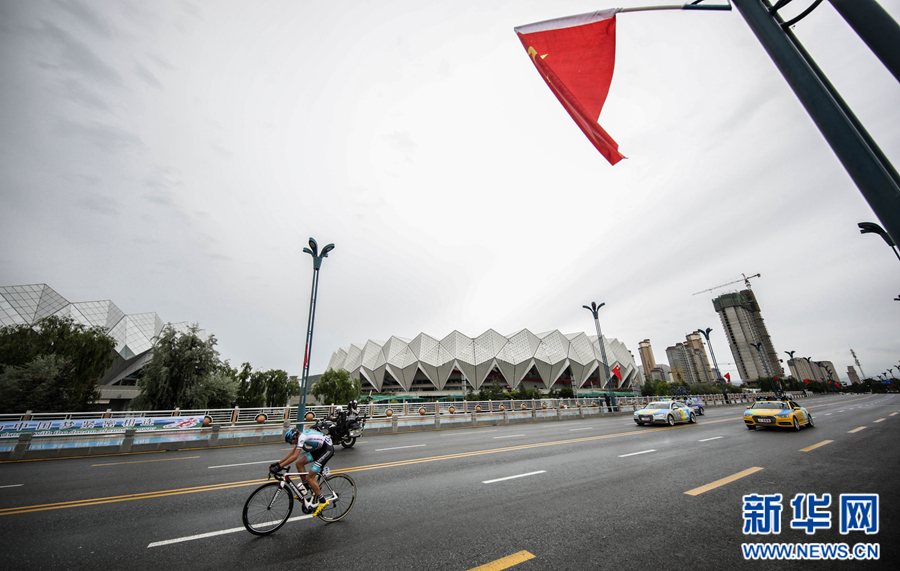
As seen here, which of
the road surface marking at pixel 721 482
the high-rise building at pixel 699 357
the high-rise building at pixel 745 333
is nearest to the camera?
the road surface marking at pixel 721 482

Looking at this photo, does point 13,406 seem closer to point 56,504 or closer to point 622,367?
point 56,504

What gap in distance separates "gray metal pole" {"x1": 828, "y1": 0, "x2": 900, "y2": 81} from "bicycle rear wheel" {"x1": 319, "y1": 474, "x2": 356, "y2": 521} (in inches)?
275

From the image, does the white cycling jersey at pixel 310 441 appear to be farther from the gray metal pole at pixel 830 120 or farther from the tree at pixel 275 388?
the tree at pixel 275 388

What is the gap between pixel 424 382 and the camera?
80688mm

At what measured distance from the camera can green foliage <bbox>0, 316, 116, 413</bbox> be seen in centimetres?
2233

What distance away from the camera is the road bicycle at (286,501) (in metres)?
4.38

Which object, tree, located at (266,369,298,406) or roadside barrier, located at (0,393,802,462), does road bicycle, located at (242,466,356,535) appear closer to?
roadside barrier, located at (0,393,802,462)

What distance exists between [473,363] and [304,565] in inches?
2702

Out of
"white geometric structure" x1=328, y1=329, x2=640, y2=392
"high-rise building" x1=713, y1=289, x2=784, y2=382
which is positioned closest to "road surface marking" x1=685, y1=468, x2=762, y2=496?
"white geometric structure" x1=328, y1=329, x2=640, y2=392

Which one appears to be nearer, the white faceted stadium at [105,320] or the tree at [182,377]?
the tree at [182,377]

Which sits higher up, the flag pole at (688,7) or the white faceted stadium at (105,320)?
the white faceted stadium at (105,320)

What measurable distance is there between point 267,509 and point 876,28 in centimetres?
784

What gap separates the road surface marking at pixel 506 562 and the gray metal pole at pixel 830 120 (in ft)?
13.0

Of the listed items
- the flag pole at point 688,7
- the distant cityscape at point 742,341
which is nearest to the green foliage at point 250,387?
the flag pole at point 688,7
